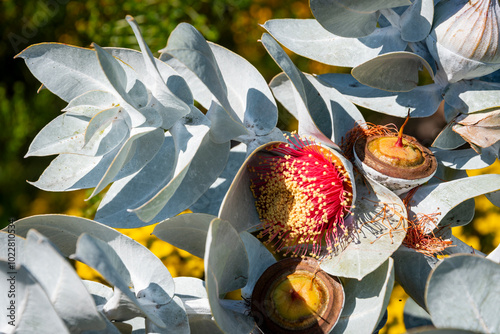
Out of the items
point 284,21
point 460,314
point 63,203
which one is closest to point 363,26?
point 284,21

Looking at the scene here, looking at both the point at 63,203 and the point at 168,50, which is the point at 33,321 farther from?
the point at 63,203

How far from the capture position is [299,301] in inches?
20.7

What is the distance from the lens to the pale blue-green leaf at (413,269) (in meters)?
0.56

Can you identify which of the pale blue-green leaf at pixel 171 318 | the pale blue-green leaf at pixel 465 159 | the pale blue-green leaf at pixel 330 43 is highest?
the pale blue-green leaf at pixel 330 43

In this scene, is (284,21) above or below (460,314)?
above

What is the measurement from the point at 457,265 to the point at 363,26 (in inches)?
12.7

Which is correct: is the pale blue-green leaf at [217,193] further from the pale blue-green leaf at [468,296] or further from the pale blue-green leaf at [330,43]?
the pale blue-green leaf at [468,296]

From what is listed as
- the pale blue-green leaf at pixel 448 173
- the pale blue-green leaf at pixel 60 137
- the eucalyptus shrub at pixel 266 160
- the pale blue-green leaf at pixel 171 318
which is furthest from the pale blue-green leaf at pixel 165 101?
the pale blue-green leaf at pixel 448 173

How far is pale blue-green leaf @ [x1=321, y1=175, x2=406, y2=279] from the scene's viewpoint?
0.51 metres

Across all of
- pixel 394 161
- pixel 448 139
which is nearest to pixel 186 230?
pixel 394 161

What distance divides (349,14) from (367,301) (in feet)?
1.11

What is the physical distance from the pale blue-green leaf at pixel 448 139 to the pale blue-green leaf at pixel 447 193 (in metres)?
0.06

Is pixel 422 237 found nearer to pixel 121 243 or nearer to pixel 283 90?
pixel 283 90

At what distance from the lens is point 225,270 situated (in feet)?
1.61
